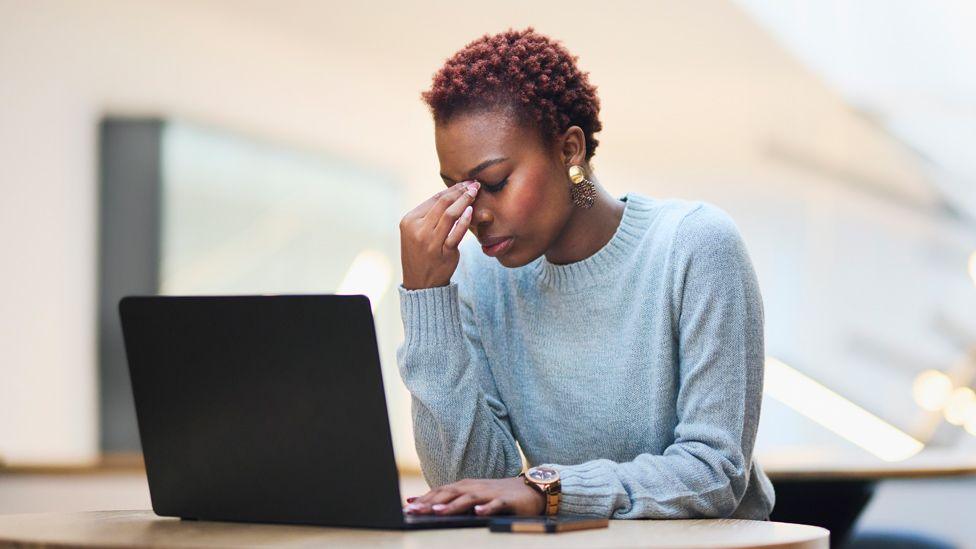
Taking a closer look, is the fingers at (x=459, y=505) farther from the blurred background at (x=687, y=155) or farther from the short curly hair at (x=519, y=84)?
the blurred background at (x=687, y=155)

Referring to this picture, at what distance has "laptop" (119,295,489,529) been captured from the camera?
3.52 feet

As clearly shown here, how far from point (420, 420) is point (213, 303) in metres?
0.43

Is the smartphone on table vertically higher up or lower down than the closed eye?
lower down

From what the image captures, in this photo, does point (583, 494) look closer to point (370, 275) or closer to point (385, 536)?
point (385, 536)

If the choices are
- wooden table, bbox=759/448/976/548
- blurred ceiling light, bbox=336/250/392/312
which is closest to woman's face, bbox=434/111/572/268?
wooden table, bbox=759/448/976/548

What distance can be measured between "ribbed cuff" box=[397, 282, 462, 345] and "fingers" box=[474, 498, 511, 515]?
12.4 inches

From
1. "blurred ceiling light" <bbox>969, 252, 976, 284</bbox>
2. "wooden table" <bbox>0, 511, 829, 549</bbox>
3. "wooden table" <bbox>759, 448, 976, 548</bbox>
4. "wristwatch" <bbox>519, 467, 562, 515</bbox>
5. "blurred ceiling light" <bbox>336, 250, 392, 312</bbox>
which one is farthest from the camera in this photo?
"blurred ceiling light" <bbox>336, 250, 392, 312</bbox>

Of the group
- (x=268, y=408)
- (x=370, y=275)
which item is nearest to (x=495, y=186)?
(x=268, y=408)

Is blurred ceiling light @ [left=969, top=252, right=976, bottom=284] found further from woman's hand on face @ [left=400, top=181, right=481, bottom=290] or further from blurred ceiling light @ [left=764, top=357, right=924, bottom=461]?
woman's hand on face @ [left=400, top=181, right=481, bottom=290]

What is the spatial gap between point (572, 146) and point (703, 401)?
407 mm

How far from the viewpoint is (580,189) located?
1.56 m

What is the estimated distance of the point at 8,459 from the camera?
360 centimetres

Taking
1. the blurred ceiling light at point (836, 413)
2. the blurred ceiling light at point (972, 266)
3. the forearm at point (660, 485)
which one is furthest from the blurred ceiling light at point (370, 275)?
the forearm at point (660, 485)

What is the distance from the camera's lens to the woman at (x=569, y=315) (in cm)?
137
